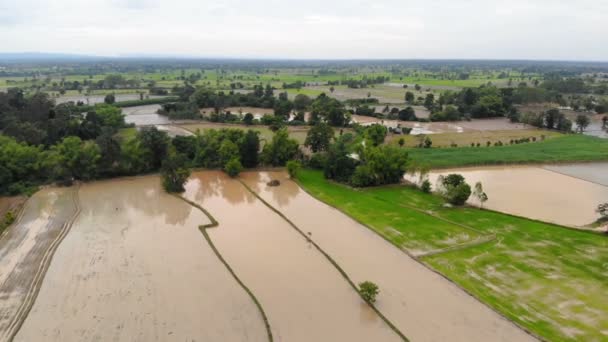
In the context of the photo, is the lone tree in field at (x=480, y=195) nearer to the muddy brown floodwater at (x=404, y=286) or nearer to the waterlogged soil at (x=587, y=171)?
the muddy brown floodwater at (x=404, y=286)

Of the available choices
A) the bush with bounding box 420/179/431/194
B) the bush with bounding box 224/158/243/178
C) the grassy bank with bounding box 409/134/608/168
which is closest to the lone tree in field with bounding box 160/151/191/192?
the bush with bounding box 224/158/243/178

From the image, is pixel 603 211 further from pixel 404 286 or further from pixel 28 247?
pixel 28 247

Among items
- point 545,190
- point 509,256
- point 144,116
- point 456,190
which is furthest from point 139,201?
point 144,116

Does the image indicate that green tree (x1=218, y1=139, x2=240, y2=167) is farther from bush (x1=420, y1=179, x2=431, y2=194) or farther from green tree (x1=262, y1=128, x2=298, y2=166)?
bush (x1=420, y1=179, x2=431, y2=194)

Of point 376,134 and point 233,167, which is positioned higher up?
point 376,134

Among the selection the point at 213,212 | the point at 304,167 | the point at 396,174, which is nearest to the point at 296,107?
the point at 304,167

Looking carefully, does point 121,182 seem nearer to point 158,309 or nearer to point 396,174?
point 158,309
